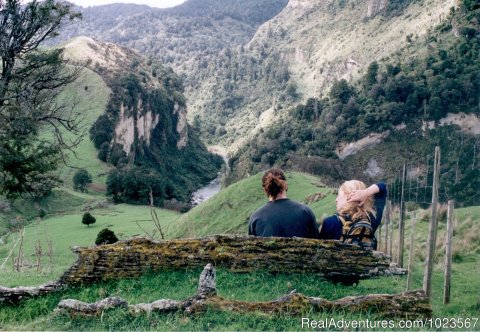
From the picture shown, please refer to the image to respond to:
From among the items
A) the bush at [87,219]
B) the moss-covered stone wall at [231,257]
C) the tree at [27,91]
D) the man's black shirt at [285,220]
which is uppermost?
the tree at [27,91]

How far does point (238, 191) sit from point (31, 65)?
65.8 feet

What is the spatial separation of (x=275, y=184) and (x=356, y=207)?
1.37 m

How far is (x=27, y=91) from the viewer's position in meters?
19.2

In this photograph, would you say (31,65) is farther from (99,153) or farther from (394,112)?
(99,153)

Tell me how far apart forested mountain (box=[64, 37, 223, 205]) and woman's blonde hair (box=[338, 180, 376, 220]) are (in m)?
69.7


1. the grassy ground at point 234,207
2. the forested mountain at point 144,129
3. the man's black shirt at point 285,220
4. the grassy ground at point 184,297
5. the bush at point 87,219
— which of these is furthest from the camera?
the forested mountain at point 144,129

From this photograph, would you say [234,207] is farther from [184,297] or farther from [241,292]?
[184,297]

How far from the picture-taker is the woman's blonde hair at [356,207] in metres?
8.09

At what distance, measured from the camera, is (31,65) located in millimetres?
19000

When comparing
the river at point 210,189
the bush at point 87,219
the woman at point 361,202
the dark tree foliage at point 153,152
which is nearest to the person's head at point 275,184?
the woman at point 361,202

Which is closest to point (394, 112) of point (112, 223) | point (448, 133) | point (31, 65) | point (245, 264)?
point (448, 133)

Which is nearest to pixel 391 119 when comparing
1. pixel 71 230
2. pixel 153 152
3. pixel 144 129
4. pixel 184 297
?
pixel 71 230

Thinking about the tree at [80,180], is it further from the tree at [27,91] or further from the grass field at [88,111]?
the tree at [27,91]

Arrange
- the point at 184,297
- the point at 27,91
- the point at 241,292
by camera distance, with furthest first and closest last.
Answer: the point at 27,91 < the point at 241,292 < the point at 184,297
